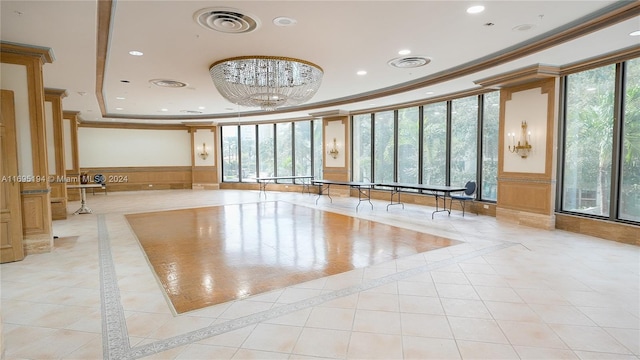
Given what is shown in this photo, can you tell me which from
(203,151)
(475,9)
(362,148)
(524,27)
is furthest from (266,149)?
(475,9)

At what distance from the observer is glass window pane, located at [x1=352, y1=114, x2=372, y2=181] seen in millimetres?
11055

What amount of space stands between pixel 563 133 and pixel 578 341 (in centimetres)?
493

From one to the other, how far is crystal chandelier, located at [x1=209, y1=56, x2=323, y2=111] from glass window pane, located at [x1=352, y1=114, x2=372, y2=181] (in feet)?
18.2

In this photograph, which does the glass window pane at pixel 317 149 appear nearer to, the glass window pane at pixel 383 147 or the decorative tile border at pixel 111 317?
the glass window pane at pixel 383 147

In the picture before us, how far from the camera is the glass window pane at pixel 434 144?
8797mm

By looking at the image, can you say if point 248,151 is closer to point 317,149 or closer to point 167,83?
point 317,149

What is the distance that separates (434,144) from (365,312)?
22.9ft

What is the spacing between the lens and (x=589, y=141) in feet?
19.1

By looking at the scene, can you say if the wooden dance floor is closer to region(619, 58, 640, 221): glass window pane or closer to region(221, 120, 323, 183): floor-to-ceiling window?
region(619, 58, 640, 221): glass window pane

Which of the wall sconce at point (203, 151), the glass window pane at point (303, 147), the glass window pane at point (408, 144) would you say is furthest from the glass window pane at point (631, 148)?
the wall sconce at point (203, 151)

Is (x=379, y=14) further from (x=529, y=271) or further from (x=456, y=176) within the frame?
(x=456, y=176)

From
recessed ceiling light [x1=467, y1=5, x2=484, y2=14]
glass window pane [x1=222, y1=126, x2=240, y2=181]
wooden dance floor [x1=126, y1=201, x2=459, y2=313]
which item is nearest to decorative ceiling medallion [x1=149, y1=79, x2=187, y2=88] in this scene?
wooden dance floor [x1=126, y1=201, x2=459, y2=313]

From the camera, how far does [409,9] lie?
3705 mm

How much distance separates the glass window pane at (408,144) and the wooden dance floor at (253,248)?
10.1ft
